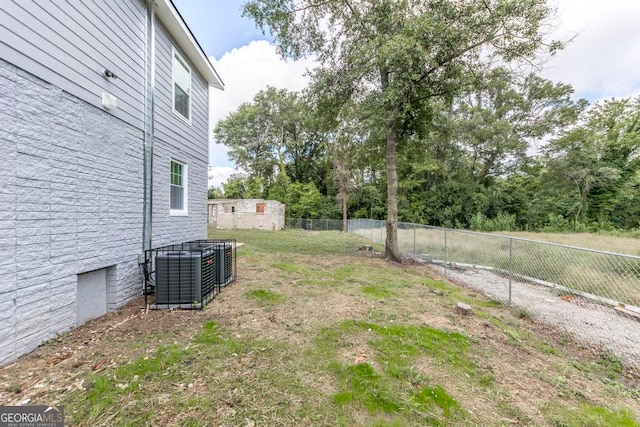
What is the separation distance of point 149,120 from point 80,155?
165cm

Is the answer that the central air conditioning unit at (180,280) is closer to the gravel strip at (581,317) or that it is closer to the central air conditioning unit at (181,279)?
the central air conditioning unit at (181,279)

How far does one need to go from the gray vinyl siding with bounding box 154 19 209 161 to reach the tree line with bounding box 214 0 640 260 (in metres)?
3.51

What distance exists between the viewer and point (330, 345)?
289 cm

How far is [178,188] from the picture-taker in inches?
228

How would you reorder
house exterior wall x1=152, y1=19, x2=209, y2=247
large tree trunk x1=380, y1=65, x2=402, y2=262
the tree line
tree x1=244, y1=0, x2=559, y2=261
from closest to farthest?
1. house exterior wall x1=152, y1=19, x2=209, y2=247
2. tree x1=244, y1=0, x2=559, y2=261
3. the tree line
4. large tree trunk x1=380, y1=65, x2=402, y2=262

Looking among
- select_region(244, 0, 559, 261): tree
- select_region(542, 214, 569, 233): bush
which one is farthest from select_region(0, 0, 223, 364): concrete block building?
select_region(542, 214, 569, 233): bush

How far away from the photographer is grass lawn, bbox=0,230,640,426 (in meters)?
1.89

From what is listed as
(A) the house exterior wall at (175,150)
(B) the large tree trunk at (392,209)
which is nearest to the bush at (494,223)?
(B) the large tree trunk at (392,209)

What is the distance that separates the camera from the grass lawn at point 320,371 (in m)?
1.89

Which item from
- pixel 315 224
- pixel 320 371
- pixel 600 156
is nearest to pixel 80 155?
pixel 320 371

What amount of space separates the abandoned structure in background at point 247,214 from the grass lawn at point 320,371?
16677 millimetres

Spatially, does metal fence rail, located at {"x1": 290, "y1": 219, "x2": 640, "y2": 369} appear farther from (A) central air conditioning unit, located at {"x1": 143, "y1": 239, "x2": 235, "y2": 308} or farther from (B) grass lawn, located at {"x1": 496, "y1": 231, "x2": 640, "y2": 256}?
(A) central air conditioning unit, located at {"x1": 143, "y1": 239, "x2": 235, "y2": 308}

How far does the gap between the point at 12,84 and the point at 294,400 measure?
151 inches

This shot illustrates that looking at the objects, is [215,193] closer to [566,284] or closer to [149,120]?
[149,120]
